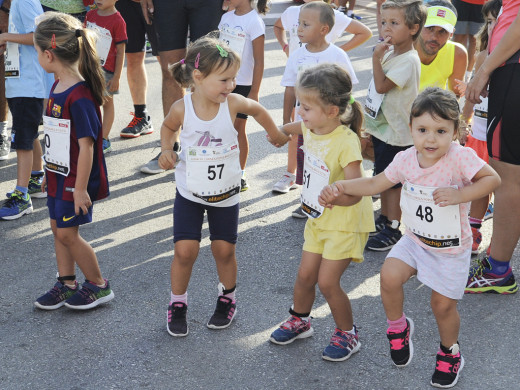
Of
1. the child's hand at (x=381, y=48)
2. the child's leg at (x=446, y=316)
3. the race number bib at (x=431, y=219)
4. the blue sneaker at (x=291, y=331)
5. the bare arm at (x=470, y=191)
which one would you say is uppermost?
the child's hand at (x=381, y=48)

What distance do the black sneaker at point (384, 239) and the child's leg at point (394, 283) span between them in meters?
1.35

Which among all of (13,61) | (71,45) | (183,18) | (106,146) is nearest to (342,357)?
(71,45)

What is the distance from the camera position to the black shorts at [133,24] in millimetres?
6492

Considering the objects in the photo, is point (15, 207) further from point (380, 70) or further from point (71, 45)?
point (380, 70)

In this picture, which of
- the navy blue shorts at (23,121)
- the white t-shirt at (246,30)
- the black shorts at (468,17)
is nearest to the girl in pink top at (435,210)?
the white t-shirt at (246,30)

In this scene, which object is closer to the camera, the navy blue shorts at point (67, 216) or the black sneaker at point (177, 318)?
the black sneaker at point (177, 318)

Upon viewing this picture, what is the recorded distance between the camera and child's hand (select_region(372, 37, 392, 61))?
14.1 feet

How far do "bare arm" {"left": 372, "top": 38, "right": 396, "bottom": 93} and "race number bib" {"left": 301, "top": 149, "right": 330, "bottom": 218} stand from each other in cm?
116

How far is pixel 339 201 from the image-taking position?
3.21 meters

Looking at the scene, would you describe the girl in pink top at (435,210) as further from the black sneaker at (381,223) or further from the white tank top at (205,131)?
the black sneaker at (381,223)

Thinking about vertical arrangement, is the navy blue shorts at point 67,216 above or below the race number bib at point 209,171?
below

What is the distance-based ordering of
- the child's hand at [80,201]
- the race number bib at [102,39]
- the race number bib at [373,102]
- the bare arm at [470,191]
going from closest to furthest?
1. the bare arm at [470,191]
2. the child's hand at [80,201]
3. the race number bib at [373,102]
4. the race number bib at [102,39]

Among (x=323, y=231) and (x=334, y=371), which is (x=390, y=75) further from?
(x=334, y=371)

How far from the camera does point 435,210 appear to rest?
3.09m
